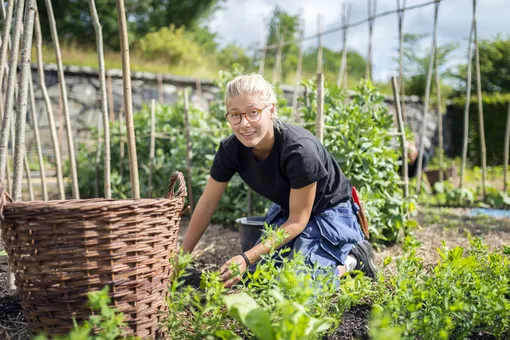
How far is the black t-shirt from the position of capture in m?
2.03

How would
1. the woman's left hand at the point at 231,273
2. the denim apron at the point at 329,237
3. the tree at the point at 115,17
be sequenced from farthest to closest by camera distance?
the tree at the point at 115,17, the denim apron at the point at 329,237, the woman's left hand at the point at 231,273

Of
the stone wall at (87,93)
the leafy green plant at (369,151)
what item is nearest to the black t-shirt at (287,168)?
the leafy green plant at (369,151)

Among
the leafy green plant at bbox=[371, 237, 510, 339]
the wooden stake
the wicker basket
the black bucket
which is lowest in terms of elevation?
the black bucket

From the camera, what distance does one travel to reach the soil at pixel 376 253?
1743 mm

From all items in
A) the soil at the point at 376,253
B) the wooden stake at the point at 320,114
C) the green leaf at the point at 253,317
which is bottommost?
the soil at the point at 376,253

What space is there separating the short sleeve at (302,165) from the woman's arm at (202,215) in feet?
1.36

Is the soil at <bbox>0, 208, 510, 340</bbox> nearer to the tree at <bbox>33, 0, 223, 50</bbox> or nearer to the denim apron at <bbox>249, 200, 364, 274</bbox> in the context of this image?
the denim apron at <bbox>249, 200, 364, 274</bbox>

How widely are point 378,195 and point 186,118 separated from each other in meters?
1.95

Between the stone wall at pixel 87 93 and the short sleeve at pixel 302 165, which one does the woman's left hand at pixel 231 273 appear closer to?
the short sleeve at pixel 302 165

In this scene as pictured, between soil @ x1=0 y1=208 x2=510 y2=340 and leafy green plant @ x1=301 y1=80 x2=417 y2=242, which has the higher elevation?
leafy green plant @ x1=301 y1=80 x2=417 y2=242

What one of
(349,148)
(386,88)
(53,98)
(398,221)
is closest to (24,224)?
(349,148)

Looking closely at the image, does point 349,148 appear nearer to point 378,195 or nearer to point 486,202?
point 378,195

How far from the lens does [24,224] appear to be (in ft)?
4.56

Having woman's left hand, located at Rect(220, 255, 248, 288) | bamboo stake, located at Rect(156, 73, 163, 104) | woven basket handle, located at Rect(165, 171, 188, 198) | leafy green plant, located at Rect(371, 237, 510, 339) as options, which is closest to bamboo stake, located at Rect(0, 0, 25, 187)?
woven basket handle, located at Rect(165, 171, 188, 198)
